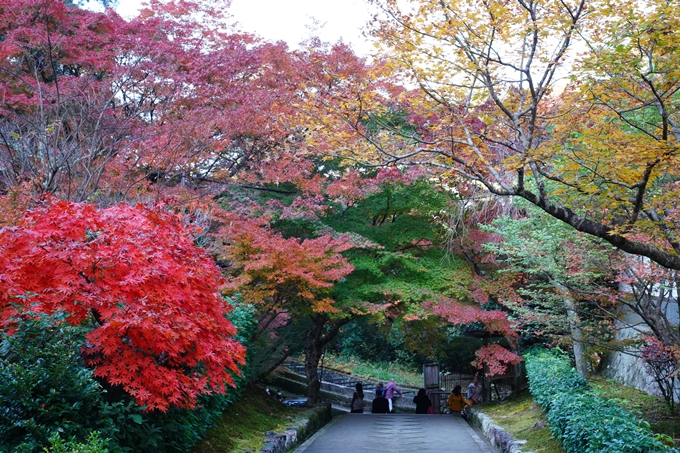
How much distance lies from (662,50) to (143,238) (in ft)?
16.6

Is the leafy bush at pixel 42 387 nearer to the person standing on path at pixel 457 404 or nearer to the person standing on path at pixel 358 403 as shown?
the person standing on path at pixel 457 404

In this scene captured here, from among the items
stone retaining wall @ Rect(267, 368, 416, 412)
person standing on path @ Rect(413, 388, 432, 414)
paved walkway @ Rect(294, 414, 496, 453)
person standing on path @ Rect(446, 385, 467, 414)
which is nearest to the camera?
paved walkway @ Rect(294, 414, 496, 453)

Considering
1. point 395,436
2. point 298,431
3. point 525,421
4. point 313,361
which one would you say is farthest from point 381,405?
point 298,431

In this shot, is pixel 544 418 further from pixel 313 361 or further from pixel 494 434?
pixel 313 361

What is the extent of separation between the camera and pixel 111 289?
15.9 ft

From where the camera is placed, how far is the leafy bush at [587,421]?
504 cm

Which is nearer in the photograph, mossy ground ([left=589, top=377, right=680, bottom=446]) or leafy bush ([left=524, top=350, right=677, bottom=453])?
leafy bush ([left=524, top=350, right=677, bottom=453])

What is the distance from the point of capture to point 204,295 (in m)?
5.86

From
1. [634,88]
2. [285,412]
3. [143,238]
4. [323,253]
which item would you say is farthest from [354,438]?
[634,88]

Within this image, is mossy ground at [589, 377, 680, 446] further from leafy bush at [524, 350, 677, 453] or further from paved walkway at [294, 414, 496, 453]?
paved walkway at [294, 414, 496, 453]

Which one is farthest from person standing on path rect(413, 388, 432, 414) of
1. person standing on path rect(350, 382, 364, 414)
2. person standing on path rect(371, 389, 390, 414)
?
person standing on path rect(350, 382, 364, 414)

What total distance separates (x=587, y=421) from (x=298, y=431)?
566cm

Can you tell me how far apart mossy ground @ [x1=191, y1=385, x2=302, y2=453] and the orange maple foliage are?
245cm

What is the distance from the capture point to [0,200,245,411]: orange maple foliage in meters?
4.74
